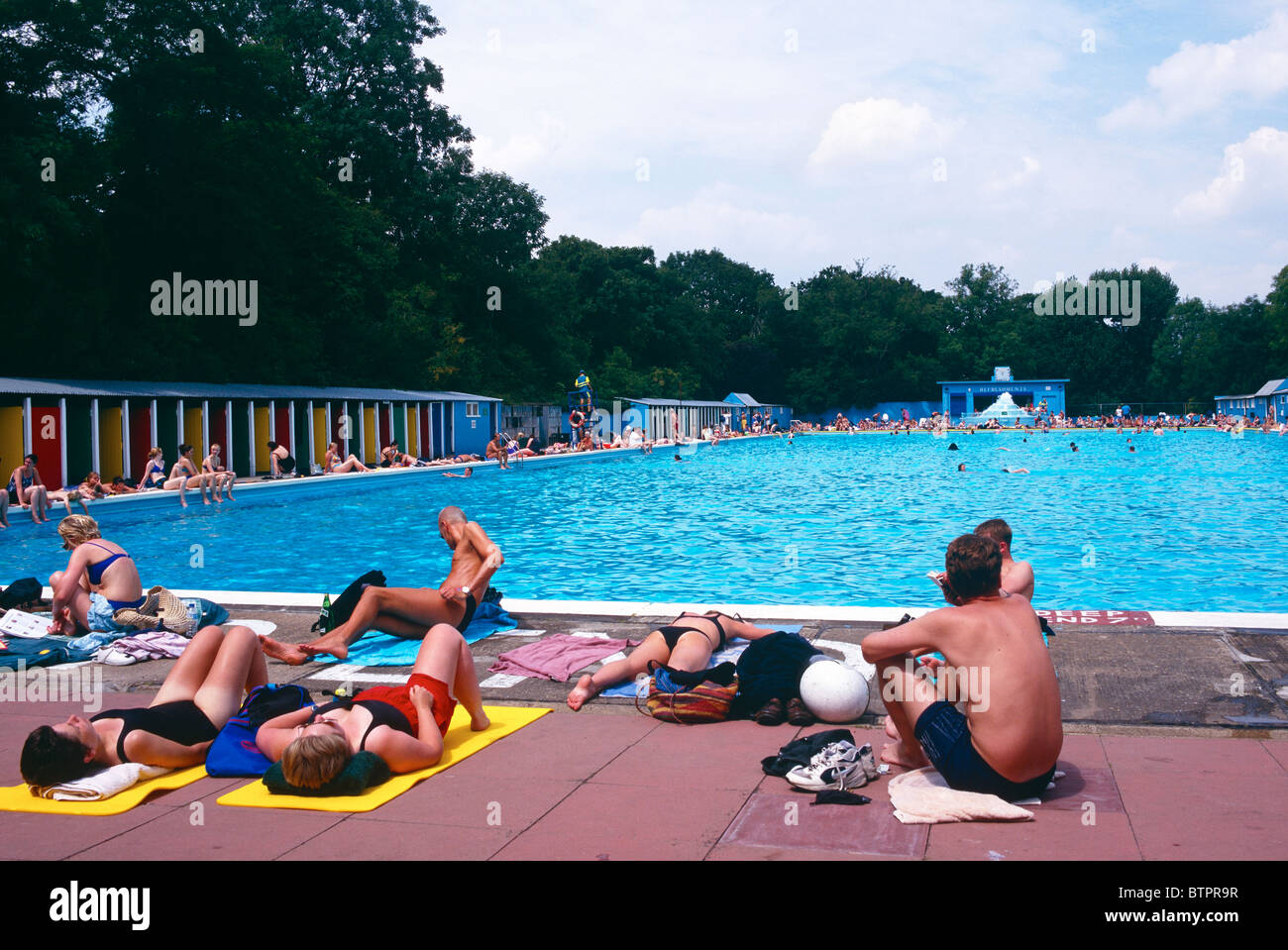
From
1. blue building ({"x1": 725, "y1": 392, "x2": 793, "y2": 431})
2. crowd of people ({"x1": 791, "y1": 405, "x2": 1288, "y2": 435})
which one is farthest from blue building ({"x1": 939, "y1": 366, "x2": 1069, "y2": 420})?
blue building ({"x1": 725, "y1": 392, "x2": 793, "y2": 431})

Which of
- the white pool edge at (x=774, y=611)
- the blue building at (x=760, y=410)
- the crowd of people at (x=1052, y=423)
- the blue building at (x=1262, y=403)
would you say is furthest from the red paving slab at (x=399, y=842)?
the blue building at (x=760, y=410)

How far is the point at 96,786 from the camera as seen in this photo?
13.9ft

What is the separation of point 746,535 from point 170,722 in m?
12.9

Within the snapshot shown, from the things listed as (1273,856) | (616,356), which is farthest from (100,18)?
(616,356)

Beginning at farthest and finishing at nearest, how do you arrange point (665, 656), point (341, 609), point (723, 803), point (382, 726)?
1. point (341, 609)
2. point (665, 656)
3. point (382, 726)
4. point (723, 803)

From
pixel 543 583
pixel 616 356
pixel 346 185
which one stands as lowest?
pixel 543 583

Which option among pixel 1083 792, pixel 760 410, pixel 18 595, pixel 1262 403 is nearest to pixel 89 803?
pixel 1083 792

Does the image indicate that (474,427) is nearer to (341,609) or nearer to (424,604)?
(424,604)

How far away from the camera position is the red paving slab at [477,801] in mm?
3963

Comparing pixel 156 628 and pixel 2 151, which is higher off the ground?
pixel 2 151

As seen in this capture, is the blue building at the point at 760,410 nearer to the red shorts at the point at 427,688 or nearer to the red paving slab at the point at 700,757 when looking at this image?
the red paving slab at the point at 700,757

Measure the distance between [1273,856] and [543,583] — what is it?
33.6 ft

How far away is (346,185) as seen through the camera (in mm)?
44469

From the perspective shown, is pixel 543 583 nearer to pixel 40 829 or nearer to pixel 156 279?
pixel 40 829
